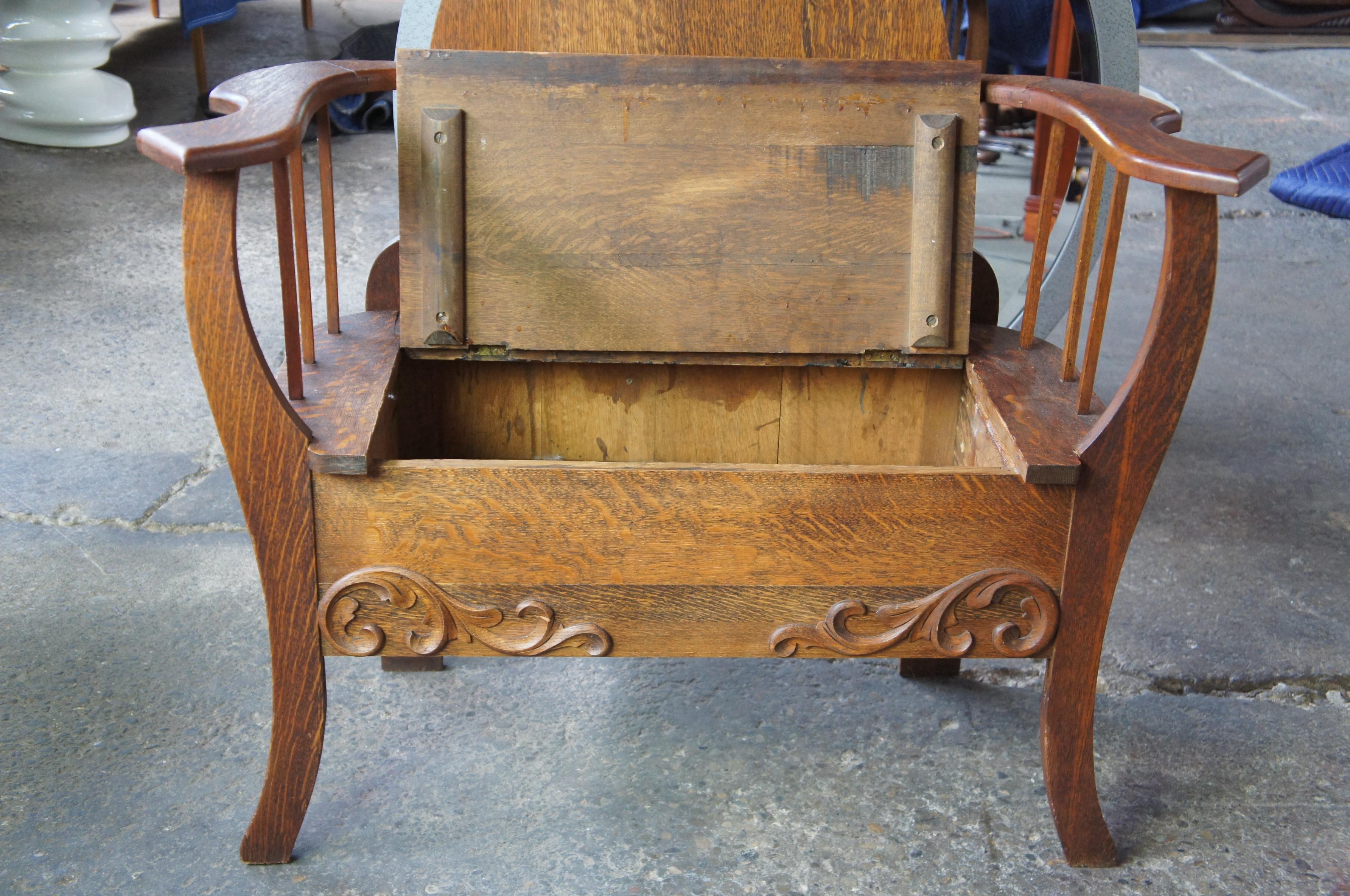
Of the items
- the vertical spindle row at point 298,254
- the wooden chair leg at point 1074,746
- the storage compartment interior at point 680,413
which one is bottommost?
the wooden chair leg at point 1074,746

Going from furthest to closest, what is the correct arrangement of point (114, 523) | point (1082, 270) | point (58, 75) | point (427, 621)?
Result: point (58, 75), point (114, 523), point (1082, 270), point (427, 621)

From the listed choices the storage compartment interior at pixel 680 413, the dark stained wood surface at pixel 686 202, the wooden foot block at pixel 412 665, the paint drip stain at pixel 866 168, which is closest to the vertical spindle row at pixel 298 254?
the dark stained wood surface at pixel 686 202

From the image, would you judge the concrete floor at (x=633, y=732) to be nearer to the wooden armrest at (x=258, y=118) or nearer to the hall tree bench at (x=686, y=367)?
the hall tree bench at (x=686, y=367)

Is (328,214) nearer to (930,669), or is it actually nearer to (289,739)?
(289,739)

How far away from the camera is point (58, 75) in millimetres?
4281

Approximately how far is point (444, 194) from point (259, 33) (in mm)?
5002

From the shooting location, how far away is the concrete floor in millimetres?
1472

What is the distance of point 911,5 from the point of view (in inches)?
64.1

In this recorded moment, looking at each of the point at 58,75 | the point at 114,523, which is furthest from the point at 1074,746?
the point at 58,75

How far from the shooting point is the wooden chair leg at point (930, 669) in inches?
73.7

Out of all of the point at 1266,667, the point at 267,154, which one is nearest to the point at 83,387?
the point at 267,154

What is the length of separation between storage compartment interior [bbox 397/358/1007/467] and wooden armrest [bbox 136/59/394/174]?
407mm

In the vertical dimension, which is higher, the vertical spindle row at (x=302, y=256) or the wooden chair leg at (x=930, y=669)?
the vertical spindle row at (x=302, y=256)

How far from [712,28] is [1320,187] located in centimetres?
318
